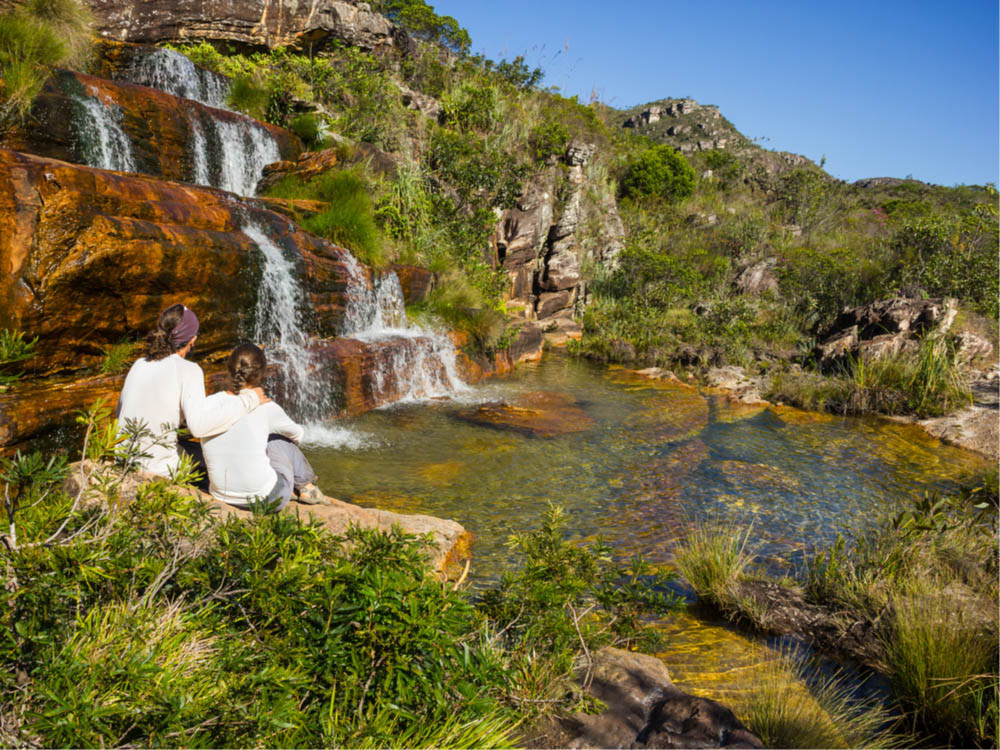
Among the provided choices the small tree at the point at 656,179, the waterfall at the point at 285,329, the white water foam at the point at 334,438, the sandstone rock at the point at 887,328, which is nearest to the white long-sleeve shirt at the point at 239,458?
the white water foam at the point at 334,438

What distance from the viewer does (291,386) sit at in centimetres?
789

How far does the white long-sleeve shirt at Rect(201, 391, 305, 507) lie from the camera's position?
395 centimetres

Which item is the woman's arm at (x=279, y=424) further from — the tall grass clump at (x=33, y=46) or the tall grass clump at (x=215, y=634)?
the tall grass clump at (x=33, y=46)

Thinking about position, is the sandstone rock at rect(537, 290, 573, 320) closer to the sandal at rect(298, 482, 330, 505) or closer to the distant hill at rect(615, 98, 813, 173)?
the sandal at rect(298, 482, 330, 505)

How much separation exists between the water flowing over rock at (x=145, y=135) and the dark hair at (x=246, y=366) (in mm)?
7308

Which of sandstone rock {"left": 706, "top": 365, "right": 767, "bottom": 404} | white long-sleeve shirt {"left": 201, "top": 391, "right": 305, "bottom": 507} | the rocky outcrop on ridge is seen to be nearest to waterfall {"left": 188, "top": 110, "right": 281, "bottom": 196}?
white long-sleeve shirt {"left": 201, "top": 391, "right": 305, "bottom": 507}

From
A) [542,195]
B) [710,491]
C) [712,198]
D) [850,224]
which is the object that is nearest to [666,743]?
[710,491]

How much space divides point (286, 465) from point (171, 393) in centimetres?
104

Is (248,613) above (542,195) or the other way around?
the other way around

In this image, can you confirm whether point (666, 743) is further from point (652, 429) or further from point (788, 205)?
point (788, 205)

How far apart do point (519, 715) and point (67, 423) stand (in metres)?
4.92

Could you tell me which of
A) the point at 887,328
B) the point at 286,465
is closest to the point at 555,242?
the point at 887,328

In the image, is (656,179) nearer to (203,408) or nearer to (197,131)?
(197,131)

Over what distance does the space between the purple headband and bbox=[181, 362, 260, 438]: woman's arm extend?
0.17 meters
